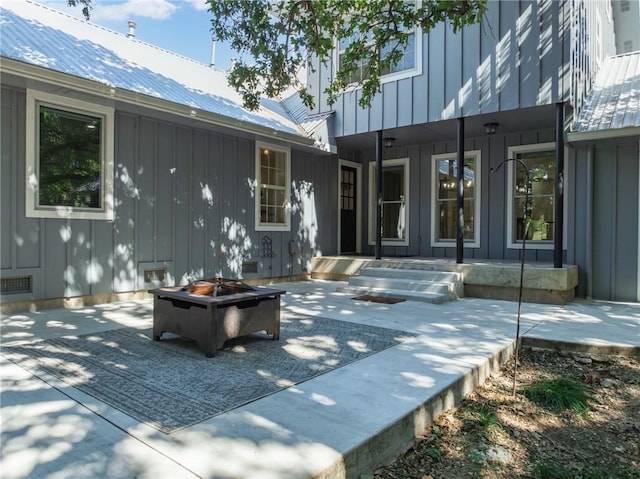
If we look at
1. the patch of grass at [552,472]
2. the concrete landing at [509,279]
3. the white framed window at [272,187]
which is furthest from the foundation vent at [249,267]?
the patch of grass at [552,472]

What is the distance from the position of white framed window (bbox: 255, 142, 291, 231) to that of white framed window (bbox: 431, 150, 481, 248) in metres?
3.08

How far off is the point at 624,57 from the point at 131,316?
1063cm

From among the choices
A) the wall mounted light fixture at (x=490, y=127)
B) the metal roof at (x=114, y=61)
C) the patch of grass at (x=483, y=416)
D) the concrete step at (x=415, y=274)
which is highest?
the metal roof at (x=114, y=61)

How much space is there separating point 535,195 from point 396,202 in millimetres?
2808

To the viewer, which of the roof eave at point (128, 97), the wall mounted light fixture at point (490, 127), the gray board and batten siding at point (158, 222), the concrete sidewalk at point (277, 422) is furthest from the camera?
the wall mounted light fixture at point (490, 127)

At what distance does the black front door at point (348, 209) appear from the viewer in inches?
386

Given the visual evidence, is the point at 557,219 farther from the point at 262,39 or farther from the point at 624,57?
the point at 624,57

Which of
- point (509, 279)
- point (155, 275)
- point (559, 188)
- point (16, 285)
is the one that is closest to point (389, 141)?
point (559, 188)

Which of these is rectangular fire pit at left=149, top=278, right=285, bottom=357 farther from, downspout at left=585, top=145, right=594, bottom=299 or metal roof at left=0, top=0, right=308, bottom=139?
downspout at left=585, top=145, right=594, bottom=299

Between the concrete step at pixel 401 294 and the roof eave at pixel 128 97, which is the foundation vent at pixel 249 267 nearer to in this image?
the concrete step at pixel 401 294

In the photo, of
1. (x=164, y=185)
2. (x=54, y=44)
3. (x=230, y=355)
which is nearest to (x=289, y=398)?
(x=230, y=355)

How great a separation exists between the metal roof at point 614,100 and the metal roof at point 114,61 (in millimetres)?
4647

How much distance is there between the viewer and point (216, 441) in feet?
6.55

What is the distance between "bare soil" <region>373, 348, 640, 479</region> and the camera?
2197 mm
